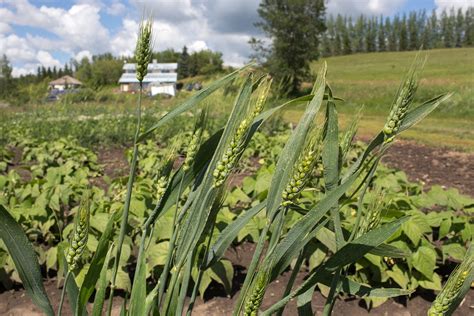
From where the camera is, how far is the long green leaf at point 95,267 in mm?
975

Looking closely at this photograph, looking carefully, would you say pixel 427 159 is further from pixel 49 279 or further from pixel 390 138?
pixel 390 138

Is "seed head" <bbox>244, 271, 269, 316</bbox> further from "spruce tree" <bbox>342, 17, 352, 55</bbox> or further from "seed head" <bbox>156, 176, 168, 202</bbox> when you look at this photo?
"spruce tree" <bbox>342, 17, 352, 55</bbox>

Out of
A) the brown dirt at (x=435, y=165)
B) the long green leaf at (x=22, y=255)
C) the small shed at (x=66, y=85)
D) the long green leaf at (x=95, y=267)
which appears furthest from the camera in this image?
the small shed at (x=66, y=85)

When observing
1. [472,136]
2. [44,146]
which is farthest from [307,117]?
[472,136]

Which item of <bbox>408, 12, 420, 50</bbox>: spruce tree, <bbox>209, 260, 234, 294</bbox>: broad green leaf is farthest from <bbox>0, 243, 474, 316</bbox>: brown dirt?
<bbox>408, 12, 420, 50</bbox>: spruce tree

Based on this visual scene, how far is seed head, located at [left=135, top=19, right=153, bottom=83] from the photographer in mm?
888

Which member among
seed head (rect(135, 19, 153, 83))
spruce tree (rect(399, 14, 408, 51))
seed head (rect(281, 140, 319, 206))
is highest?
spruce tree (rect(399, 14, 408, 51))

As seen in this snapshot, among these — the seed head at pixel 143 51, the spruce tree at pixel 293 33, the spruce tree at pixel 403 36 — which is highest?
the spruce tree at pixel 403 36

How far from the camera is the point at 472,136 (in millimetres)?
11477

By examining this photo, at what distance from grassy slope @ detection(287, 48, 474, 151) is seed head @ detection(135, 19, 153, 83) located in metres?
0.50

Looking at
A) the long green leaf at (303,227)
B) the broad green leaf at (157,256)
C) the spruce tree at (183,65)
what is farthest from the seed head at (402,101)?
the spruce tree at (183,65)

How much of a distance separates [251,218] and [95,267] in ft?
1.15

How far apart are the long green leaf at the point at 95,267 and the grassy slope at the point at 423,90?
690 mm

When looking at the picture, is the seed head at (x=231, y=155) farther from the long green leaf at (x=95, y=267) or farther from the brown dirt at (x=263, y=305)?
the brown dirt at (x=263, y=305)
